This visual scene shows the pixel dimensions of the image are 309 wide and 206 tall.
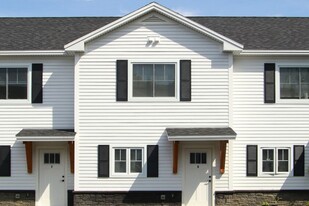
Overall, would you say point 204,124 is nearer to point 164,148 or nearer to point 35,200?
point 164,148

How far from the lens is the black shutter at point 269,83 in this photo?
64.5ft

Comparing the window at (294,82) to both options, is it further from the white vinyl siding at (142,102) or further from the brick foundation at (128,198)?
the brick foundation at (128,198)

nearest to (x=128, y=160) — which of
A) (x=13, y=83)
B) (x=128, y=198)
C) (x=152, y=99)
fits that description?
(x=128, y=198)

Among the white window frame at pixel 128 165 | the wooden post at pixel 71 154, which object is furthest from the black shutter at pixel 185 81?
the wooden post at pixel 71 154

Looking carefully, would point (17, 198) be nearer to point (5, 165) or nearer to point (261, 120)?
point (5, 165)

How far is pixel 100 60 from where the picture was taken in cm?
1914

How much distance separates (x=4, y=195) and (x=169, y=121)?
20.8 feet

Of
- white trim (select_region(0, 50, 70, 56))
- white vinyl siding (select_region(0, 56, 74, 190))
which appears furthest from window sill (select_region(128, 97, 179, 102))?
white trim (select_region(0, 50, 70, 56))

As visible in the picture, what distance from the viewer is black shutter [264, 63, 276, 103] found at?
774 inches

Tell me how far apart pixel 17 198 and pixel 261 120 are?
9.02 meters

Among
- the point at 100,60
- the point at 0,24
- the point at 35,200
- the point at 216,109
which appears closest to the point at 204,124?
the point at 216,109

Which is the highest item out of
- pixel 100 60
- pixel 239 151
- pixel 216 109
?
pixel 100 60

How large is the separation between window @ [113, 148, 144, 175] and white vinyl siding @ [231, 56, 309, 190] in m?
3.39

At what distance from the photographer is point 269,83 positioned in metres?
19.7
